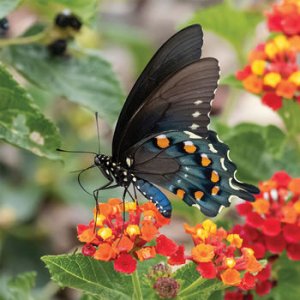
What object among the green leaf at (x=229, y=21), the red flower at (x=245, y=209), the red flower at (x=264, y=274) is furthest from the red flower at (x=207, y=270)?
the green leaf at (x=229, y=21)

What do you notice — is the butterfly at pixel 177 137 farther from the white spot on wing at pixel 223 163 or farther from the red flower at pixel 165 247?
the red flower at pixel 165 247

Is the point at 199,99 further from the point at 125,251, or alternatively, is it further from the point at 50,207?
the point at 50,207

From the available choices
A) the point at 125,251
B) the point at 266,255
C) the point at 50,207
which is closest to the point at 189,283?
the point at 125,251

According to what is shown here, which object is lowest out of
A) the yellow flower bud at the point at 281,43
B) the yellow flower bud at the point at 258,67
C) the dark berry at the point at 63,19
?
the yellow flower bud at the point at 258,67

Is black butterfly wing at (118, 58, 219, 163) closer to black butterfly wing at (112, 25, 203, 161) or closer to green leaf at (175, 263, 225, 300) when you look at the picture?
black butterfly wing at (112, 25, 203, 161)

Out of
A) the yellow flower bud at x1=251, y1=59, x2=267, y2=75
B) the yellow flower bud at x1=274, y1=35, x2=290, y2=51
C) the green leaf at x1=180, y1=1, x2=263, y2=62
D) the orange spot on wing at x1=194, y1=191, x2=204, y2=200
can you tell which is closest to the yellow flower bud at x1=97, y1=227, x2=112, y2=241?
the orange spot on wing at x1=194, y1=191, x2=204, y2=200
